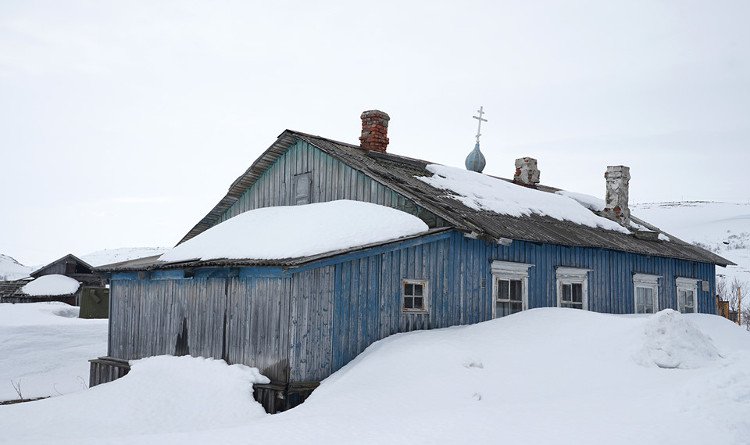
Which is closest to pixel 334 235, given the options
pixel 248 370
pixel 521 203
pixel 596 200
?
pixel 248 370

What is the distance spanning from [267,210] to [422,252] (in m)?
5.23

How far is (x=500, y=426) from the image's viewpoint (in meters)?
8.61

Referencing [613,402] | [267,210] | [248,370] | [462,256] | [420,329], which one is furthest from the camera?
[267,210]

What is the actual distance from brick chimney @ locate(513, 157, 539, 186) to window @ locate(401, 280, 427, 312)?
36.9ft

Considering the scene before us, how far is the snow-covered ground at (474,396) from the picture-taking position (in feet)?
28.0

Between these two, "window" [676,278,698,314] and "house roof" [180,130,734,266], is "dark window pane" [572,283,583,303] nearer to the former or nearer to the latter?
"house roof" [180,130,734,266]

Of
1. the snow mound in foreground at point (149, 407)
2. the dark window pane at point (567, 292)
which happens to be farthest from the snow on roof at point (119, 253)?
the snow mound in foreground at point (149, 407)

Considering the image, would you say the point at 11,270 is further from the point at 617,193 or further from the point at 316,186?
the point at 617,193

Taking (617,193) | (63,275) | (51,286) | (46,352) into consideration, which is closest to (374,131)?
(617,193)

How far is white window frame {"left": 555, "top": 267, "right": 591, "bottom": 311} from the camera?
17.3 meters

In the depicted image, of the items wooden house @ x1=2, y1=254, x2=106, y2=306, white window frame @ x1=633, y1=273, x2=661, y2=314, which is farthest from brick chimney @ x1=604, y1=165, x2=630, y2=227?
wooden house @ x1=2, y1=254, x2=106, y2=306

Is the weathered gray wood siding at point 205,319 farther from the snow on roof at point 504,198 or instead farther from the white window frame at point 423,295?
the snow on roof at point 504,198

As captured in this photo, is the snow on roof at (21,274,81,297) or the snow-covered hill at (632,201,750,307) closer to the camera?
the snow on roof at (21,274,81,297)

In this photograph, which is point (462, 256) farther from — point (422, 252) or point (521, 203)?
point (521, 203)
